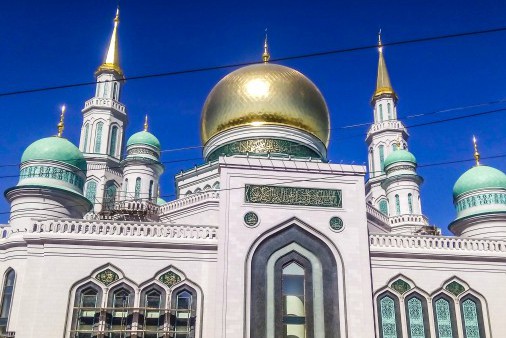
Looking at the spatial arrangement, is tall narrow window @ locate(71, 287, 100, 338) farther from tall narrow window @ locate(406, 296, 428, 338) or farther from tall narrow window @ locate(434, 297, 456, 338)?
tall narrow window @ locate(434, 297, 456, 338)

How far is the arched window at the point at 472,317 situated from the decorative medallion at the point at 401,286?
1363 millimetres

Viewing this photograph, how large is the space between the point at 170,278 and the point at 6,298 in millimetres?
3658

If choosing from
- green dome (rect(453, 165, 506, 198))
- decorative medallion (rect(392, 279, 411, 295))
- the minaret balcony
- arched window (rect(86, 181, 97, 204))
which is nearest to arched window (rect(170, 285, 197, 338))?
decorative medallion (rect(392, 279, 411, 295))

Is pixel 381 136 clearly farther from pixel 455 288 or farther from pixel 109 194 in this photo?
pixel 455 288

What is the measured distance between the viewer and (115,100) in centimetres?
2584

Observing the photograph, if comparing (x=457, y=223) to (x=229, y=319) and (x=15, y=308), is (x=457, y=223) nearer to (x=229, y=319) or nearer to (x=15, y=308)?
(x=229, y=319)

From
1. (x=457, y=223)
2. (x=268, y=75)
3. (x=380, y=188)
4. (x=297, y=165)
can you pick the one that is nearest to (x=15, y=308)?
(x=297, y=165)

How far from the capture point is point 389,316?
12773 mm

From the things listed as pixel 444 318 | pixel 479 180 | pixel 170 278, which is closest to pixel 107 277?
pixel 170 278

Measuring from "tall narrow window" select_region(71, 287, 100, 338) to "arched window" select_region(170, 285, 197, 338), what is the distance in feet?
5.26

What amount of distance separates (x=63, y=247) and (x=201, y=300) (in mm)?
3221

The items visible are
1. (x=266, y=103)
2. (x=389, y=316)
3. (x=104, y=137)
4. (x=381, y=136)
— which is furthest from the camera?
(x=381, y=136)

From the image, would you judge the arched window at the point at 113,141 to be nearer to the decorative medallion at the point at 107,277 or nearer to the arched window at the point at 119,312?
the decorative medallion at the point at 107,277

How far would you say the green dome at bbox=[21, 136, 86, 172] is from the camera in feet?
47.9
